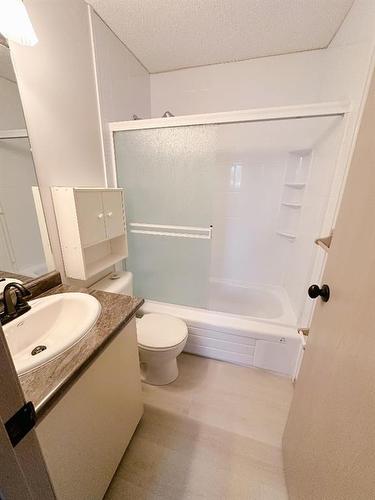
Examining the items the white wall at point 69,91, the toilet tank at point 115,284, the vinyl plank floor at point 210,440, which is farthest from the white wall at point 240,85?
the vinyl plank floor at point 210,440

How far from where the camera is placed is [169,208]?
5.51 ft

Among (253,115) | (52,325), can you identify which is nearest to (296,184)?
(253,115)

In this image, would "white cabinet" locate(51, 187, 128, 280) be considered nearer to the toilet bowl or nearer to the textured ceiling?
the toilet bowl

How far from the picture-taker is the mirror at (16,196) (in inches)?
35.9

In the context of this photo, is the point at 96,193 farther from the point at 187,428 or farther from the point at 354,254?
the point at 187,428

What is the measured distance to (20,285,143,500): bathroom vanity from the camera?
1.98 ft

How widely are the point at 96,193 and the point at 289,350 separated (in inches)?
66.6

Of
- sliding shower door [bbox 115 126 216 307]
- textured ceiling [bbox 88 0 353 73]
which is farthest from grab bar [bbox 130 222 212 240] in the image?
textured ceiling [bbox 88 0 353 73]

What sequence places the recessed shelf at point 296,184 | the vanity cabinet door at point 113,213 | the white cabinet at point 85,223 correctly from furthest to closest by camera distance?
the recessed shelf at point 296,184 < the vanity cabinet door at point 113,213 < the white cabinet at point 85,223

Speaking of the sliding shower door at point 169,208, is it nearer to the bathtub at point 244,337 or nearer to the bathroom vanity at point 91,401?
the bathtub at point 244,337

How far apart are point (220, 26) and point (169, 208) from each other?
1.27 meters

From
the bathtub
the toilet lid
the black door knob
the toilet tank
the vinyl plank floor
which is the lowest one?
the vinyl plank floor

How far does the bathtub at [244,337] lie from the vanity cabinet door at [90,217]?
0.83 metres

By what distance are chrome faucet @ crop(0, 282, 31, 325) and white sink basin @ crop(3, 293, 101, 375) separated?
0.02 metres
